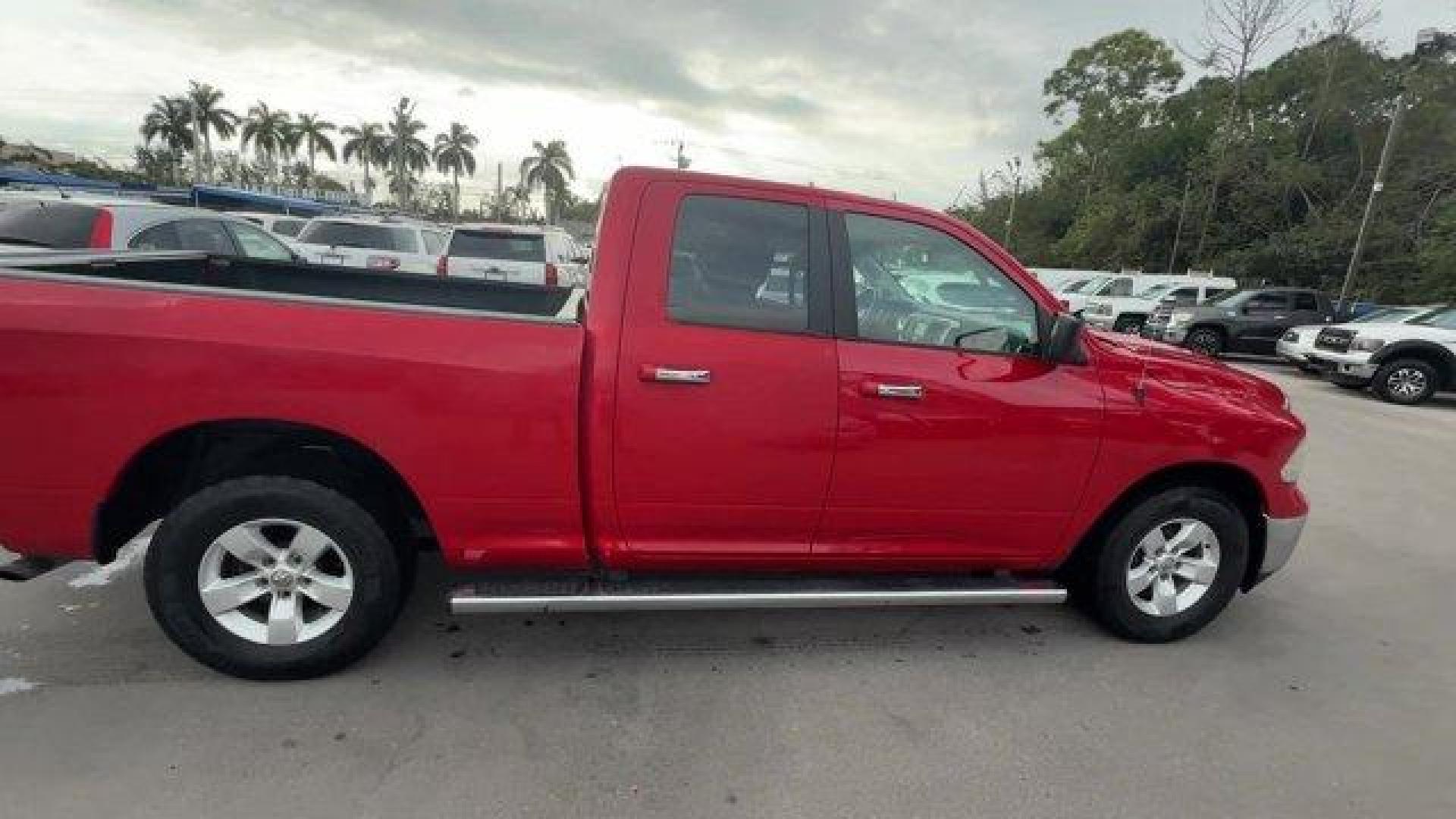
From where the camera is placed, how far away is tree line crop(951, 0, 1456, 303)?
83.3 ft

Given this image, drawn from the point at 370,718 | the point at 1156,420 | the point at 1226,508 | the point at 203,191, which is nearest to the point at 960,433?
the point at 1156,420

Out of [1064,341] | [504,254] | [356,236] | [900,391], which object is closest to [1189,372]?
[1064,341]

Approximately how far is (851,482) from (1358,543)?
4317 mm

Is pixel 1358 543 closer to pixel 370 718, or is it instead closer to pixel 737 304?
pixel 737 304

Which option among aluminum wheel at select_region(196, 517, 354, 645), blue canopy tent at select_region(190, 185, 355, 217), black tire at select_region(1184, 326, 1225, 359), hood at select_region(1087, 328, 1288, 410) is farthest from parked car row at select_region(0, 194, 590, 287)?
blue canopy tent at select_region(190, 185, 355, 217)

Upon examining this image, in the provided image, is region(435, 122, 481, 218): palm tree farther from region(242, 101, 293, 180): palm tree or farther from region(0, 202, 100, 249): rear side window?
region(0, 202, 100, 249): rear side window

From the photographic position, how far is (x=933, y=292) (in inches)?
127

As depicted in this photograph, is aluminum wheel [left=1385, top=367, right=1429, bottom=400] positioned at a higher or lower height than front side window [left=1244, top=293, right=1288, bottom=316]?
lower

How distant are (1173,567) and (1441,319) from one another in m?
12.0

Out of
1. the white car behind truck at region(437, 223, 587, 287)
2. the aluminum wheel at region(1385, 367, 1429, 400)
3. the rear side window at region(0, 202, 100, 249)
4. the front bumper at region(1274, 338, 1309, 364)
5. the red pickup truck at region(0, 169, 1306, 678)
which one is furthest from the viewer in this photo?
the front bumper at region(1274, 338, 1309, 364)

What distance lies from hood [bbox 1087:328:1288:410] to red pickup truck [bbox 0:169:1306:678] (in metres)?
0.02

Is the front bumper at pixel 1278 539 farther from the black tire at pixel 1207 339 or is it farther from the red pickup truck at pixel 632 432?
the black tire at pixel 1207 339

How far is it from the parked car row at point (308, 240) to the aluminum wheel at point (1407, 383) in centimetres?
1183

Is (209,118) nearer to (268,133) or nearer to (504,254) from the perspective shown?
(268,133)
